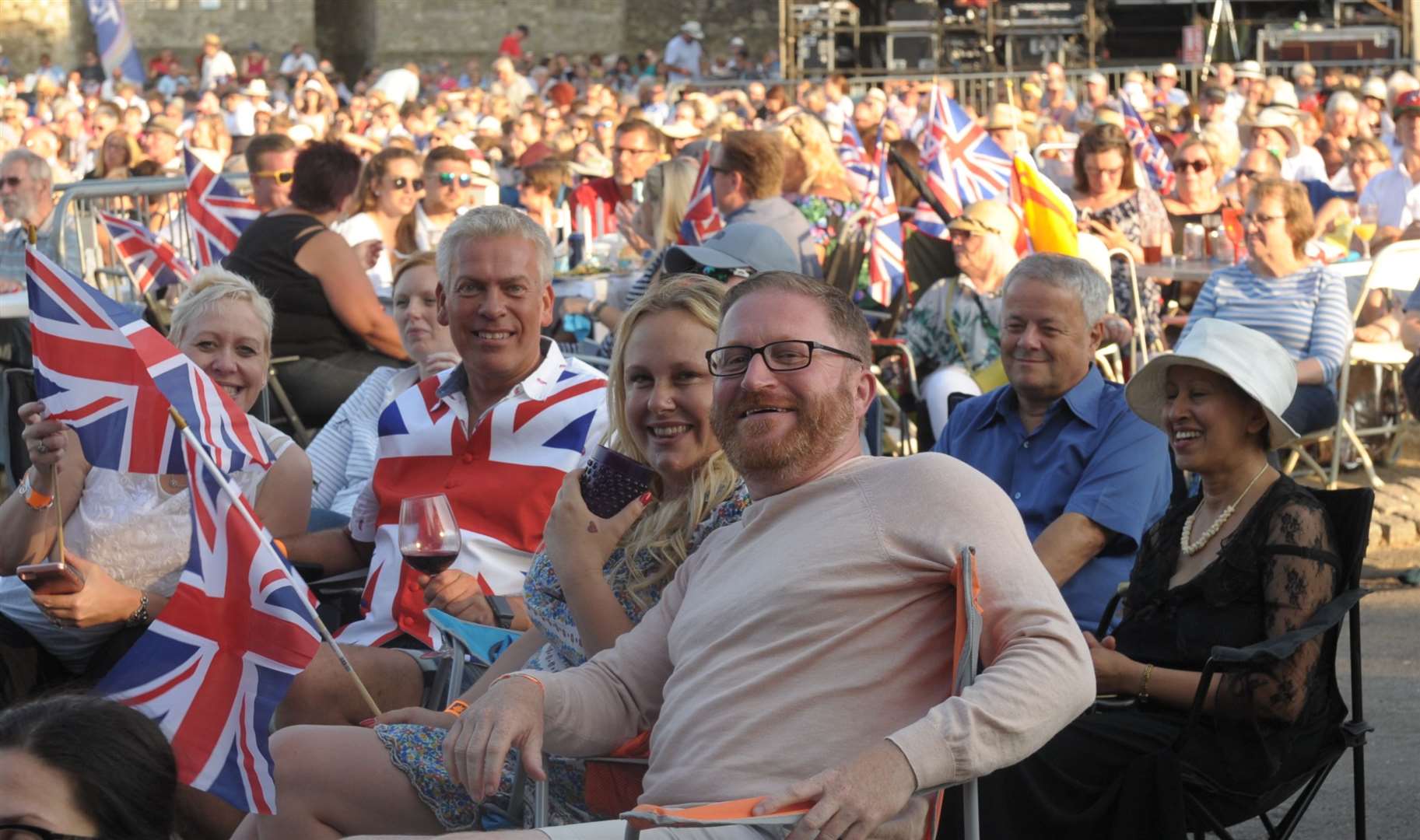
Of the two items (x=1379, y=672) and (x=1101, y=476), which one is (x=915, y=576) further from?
(x=1379, y=672)

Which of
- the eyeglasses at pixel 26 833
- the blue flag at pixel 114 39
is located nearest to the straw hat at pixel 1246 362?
the eyeglasses at pixel 26 833

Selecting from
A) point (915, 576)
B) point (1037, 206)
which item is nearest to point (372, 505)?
point (915, 576)

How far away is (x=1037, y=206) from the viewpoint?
7.48 metres

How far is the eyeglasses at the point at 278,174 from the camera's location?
961 centimetres

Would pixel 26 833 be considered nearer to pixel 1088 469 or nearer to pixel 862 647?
pixel 862 647

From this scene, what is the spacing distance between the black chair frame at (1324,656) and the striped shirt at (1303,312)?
3.71 m

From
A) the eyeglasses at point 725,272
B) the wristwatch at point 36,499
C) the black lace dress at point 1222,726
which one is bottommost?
the black lace dress at point 1222,726

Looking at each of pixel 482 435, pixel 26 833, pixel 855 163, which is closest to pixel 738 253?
pixel 482 435

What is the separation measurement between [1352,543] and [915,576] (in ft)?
4.01

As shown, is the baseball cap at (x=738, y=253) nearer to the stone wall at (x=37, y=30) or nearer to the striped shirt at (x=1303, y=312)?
the striped shirt at (x=1303, y=312)

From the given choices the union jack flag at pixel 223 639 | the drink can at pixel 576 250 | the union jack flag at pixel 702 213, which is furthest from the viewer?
the drink can at pixel 576 250

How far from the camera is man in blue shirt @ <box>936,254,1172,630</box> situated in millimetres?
4082

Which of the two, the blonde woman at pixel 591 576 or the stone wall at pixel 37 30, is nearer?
the blonde woman at pixel 591 576

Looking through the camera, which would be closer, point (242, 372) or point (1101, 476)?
point (1101, 476)
